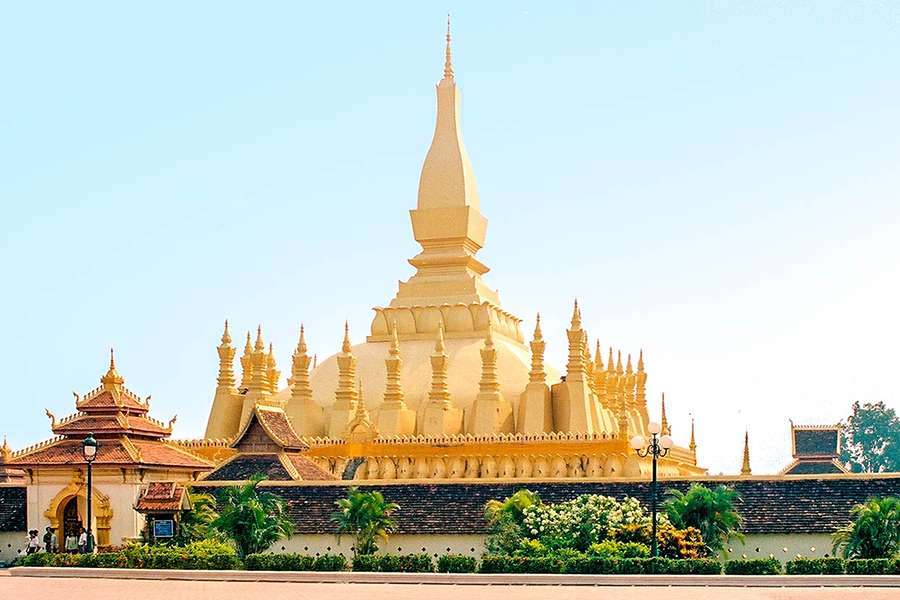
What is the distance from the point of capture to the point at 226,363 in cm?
4912

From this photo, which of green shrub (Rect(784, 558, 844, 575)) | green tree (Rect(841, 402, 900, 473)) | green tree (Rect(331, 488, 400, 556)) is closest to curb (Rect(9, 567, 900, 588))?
green shrub (Rect(784, 558, 844, 575))

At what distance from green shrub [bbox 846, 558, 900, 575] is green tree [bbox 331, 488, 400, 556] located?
1021 centimetres

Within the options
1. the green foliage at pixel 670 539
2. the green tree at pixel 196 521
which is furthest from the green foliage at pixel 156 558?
the green foliage at pixel 670 539

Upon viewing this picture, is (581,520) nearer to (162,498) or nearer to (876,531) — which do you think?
(876,531)

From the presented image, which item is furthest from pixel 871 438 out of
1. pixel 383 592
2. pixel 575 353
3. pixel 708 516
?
pixel 383 592

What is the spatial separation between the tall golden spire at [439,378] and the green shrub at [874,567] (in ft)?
61.9

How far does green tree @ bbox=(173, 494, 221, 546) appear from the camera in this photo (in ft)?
106

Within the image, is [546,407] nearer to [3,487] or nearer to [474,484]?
[474,484]

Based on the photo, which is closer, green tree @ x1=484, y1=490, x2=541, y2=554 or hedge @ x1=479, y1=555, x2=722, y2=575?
hedge @ x1=479, y1=555, x2=722, y2=575

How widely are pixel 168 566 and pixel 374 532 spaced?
181 inches

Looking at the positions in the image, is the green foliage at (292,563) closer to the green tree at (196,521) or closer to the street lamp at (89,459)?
the green tree at (196,521)

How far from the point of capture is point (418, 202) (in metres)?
51.2

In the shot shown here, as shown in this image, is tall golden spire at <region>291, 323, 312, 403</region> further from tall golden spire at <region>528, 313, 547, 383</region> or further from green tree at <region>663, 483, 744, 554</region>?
green tree at <region>663, 483, 744, 554</region>

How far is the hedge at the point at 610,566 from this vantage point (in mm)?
27609
